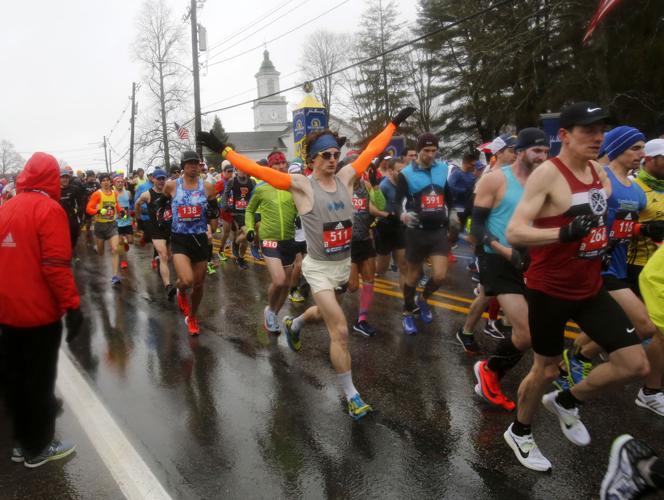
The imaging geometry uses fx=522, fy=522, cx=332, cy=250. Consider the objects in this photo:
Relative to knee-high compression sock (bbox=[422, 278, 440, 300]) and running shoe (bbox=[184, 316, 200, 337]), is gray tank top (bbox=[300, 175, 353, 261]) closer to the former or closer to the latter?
knee-high compression sock (bbox=[422, 278, 440, 300])

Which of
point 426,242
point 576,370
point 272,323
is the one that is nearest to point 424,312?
point 426,242

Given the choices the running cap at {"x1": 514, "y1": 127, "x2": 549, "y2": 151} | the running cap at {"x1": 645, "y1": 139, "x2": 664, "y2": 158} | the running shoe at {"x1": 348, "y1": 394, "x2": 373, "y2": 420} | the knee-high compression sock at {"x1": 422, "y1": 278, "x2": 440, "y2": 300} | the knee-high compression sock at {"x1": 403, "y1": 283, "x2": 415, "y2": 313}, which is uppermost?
the running cap at {"x1": 514, "y1": 127, "x2": 549, "y2": 151}

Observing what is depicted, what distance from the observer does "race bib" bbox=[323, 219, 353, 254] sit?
409 centimetres

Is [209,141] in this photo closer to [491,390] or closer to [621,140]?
[491,390]

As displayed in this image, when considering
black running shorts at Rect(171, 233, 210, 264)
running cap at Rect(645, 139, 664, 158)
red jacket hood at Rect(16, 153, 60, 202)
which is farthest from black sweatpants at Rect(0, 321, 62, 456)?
running cap at Rect(645, 139, 664, 158)

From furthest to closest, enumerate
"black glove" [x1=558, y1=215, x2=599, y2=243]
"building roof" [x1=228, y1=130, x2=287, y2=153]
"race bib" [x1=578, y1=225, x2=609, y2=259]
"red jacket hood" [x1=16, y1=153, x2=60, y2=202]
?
"building roof" [x1=228, y1=130, x2=287, y2=153]
"red jacket hood" [x1=16, y1=153, x2=60, y2=202]
"race bib" [x1=578, y1=225, x2=609, y2=259]
"black glove" [x1=558, y1=215, x2=599, y2=243]

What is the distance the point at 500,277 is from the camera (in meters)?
4.23

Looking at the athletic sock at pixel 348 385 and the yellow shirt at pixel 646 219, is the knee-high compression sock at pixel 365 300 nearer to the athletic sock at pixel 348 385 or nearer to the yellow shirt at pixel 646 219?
the athletic sock at pixel 348 385

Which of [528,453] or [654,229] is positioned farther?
[654,229]

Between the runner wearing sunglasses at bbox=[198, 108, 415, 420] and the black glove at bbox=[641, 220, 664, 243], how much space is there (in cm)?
236

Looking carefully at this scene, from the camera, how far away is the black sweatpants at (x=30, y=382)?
3.42 meters

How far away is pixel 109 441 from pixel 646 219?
4.45m

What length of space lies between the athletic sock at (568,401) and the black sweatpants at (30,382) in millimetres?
3363

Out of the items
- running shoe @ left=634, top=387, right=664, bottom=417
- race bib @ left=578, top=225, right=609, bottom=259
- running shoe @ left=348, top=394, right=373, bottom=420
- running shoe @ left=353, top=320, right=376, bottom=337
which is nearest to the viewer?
race bib @ left=578, top=225, right=609, bottom=259
